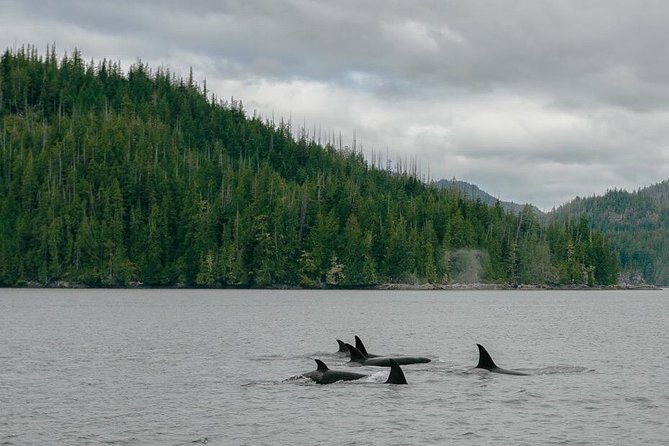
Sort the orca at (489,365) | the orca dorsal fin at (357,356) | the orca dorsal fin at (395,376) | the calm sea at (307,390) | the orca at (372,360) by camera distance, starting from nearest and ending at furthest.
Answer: the calm sea at (307,390)
the orca dorsal fin at (395,376)
the orca at (489,365)
the orca at (372,360)
the orca dorsal fin at (357,356)

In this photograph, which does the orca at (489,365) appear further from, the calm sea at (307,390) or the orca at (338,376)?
the orca at (338,376)

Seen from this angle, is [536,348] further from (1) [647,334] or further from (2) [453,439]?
(2) [453,439]

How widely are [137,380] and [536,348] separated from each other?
39594 mm

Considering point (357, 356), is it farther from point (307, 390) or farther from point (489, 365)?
point (307, 390)

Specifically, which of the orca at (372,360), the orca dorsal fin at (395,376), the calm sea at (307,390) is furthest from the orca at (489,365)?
the orca dorsal fin at (395,376)

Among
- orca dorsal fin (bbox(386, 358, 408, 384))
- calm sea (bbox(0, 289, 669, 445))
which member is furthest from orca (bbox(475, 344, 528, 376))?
orca dorsal fin (bbox(386, 358, 408, 384))

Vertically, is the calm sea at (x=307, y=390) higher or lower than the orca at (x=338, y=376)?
lower

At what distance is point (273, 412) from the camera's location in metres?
39.0

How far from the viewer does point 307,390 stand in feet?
150

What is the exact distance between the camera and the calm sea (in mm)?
34344

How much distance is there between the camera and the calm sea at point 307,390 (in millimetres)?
34344

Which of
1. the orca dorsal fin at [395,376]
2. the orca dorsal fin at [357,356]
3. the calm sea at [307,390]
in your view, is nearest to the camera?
the calm sea at [307,390]

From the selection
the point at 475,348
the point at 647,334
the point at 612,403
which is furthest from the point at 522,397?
the point at 647,334

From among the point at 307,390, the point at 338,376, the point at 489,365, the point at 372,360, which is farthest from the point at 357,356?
the point at 307,390
